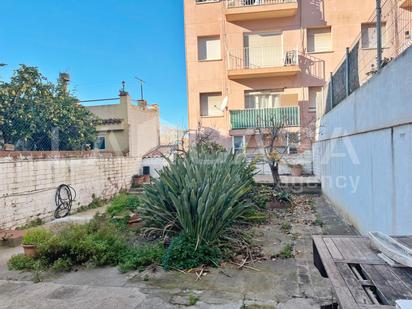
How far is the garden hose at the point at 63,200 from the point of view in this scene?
10680 mm

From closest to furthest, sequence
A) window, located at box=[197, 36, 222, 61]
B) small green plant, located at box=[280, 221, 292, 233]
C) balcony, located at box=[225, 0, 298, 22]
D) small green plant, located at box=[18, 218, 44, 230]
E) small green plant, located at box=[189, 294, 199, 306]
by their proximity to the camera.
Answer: small green plant, located at box=[189, 294, 199, 306], small green plant, located at box=[280, 221, 292, 233], small green plant, located at box=[18, 218, 44, 230], balcony, located at box=[225, 0, 298, 22], window, located at box=[197, 36, 222, 61]

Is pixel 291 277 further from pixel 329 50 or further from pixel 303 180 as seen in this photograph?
pixel 329 50

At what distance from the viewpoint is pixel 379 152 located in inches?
191

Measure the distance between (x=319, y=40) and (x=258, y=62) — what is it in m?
3.65

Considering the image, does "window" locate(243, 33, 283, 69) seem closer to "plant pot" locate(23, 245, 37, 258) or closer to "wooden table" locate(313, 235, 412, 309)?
"plant pot" locate(23, 245, 37, 258)

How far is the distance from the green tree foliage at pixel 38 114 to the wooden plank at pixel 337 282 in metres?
11.5

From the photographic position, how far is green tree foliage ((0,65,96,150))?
466 inches

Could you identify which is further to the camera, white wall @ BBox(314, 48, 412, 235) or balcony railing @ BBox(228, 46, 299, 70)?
balcony railing @ BBox(228, 46, 299, 70)

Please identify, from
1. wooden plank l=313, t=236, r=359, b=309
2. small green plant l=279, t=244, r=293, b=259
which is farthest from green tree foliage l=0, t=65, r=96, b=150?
wooden plank l=313, t=236, r=359, b=309

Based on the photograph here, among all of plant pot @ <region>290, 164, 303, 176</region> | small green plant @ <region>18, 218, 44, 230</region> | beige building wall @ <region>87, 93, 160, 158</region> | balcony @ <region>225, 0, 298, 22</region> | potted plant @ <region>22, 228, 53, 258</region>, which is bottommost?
small green plant @ <region>18, 218, 44, 230</region>

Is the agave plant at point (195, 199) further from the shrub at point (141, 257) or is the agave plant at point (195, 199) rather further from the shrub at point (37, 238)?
the shrub at point (37, 238)

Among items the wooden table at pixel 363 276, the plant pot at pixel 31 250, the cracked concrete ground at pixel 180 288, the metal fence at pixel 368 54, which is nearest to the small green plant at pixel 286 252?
the cracked concrete ground at pixel 180 288

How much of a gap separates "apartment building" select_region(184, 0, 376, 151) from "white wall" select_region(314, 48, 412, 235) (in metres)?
9.70

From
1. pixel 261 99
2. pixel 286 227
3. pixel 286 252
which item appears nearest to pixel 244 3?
pixel 261 99
